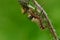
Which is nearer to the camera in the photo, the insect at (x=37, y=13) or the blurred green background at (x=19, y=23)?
the insect at (x=37, y=13)

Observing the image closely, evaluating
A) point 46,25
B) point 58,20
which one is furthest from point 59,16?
point 46,25

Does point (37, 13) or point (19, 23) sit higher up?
point (19, 23)

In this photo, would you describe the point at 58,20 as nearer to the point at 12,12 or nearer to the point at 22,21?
the point at 22,21

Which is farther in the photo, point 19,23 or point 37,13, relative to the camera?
point 19,23

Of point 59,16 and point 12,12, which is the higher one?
point 12,12

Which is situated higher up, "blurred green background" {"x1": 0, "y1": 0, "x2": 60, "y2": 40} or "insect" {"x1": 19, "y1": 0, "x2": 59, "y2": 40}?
"blurred green background" {"x1": 0, "y1": 0, "x2": 60, "y2": 40}

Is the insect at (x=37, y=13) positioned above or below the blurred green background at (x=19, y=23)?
below

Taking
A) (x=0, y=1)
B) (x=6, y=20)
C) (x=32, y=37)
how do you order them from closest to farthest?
(x=32, y=37) → (x=6, y=20) → (x=0, y=1)

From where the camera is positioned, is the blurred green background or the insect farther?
the blurred green background
